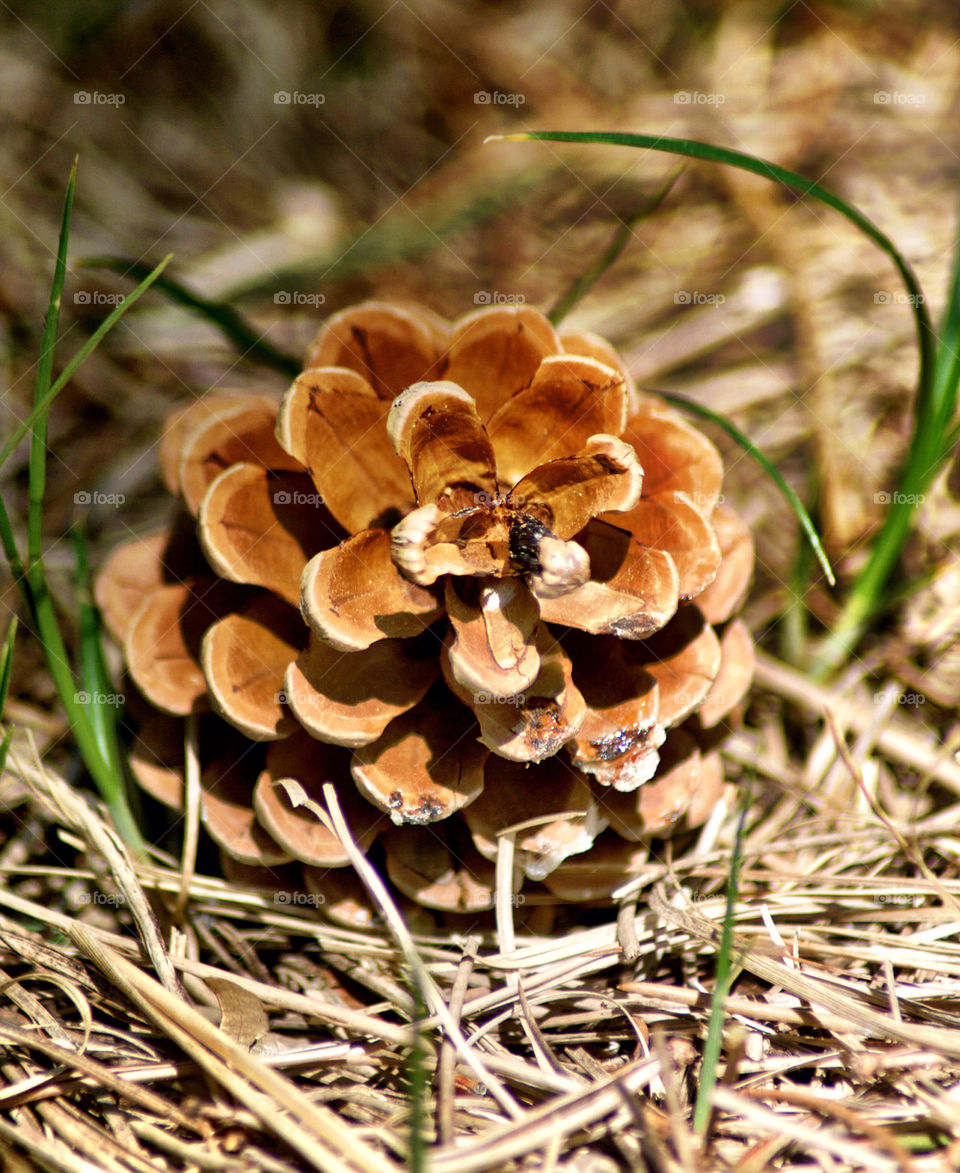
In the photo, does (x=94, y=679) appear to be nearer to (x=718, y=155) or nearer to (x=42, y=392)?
(x=42, y=392)

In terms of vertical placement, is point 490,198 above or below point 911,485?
above

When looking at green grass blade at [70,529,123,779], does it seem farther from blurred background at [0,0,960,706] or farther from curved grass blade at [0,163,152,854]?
blurred background at [0,0,960,706]

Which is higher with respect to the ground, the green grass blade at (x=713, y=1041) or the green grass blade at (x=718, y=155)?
the green grass blade at (x=718, y=155)

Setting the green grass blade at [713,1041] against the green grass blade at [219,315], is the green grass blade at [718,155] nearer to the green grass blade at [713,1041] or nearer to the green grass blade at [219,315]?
the green grass blade at [219,315]

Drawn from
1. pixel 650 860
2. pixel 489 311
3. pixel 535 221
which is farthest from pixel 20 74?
pixel 650 860

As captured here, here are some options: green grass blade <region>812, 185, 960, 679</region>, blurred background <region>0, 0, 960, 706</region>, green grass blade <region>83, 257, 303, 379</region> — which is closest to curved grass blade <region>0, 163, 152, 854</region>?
green grass blade <region>83, 257, 303, 379</region>

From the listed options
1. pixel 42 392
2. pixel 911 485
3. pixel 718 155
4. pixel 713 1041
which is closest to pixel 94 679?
pixel 42 392

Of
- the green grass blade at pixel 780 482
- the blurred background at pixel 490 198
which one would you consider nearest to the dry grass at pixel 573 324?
the blurred background at pixel 490 198
